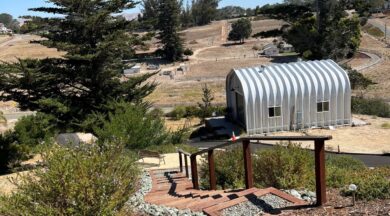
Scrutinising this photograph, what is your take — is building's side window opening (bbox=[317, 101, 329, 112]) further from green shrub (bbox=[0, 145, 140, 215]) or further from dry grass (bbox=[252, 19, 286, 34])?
dry grass (bbox=[252, 19, 286, 34])

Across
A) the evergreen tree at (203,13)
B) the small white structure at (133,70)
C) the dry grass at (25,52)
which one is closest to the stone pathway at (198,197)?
the small white structure at (133,70)

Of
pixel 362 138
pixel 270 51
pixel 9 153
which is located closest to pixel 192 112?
pixel 362 138

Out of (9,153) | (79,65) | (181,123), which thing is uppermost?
(79,65)

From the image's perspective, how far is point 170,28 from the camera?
305 ft

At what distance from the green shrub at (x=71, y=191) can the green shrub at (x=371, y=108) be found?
32507 mm

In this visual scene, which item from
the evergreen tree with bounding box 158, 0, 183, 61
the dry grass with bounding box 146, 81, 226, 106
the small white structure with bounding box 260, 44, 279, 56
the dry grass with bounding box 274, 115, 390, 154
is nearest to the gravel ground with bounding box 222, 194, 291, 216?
the dry grass with bounding box 274, 115, 390, 154

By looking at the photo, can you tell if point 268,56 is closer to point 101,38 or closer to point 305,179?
point 101,38

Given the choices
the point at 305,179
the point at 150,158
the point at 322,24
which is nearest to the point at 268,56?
the point at 322,24

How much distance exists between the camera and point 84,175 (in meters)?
5.20

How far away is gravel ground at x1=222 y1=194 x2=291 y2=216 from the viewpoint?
6109mm

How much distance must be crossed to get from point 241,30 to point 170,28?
21112mm

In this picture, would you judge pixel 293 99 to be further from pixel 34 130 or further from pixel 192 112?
pixel 34 130

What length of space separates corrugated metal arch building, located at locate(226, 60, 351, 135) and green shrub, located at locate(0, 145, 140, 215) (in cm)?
2378

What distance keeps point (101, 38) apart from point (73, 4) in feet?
7.97
